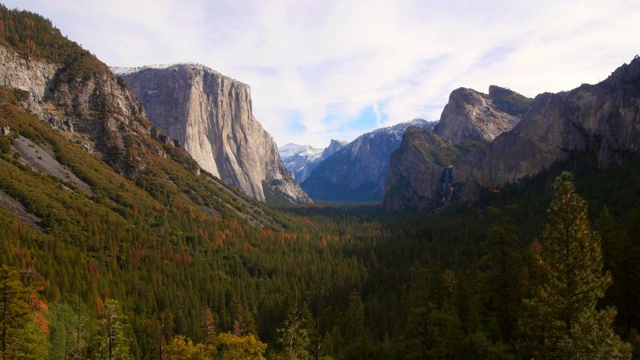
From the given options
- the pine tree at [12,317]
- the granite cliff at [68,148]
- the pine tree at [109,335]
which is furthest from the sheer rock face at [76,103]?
the pine tree at [12,317]

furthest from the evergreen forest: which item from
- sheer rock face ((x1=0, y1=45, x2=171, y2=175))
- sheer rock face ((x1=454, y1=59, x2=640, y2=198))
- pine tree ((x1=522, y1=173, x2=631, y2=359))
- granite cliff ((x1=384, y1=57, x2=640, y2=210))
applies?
sheer rock face ((x1=454, y1=59, x2=640, y2=198))

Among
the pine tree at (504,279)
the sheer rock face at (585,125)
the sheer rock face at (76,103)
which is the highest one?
the sheer rock face at (76,103)

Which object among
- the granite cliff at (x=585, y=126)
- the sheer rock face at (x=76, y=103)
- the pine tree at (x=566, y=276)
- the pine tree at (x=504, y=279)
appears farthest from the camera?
the sheer rock face at (x=76, y=103)

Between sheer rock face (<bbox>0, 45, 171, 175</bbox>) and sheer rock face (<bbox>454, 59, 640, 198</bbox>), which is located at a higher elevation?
sheer rock face (<bbox>0, 45, 171, 175</bbox>)

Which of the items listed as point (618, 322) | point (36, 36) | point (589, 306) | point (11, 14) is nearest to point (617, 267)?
point (618, 322)

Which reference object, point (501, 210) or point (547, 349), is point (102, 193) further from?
point (547, 349)

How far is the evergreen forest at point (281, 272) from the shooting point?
2575cm

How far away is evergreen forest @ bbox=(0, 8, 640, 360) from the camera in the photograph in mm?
25750

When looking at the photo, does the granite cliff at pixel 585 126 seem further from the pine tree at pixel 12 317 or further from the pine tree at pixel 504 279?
the pine tree at pixel 12 317

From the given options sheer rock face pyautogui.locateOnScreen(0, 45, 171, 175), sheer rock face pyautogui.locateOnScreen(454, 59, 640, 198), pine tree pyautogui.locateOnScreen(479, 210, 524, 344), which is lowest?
pine tree pyautogui.locateOnScreen(479, 210, 524, 344)

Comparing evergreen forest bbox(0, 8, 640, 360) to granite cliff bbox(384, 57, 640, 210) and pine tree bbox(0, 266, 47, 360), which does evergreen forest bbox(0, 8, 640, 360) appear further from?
granite cliff bbox(384, 57, 640, 210)

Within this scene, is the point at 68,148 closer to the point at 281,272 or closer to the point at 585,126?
the point at 281,272

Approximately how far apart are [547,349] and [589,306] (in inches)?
139

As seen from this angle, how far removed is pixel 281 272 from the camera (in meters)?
126
